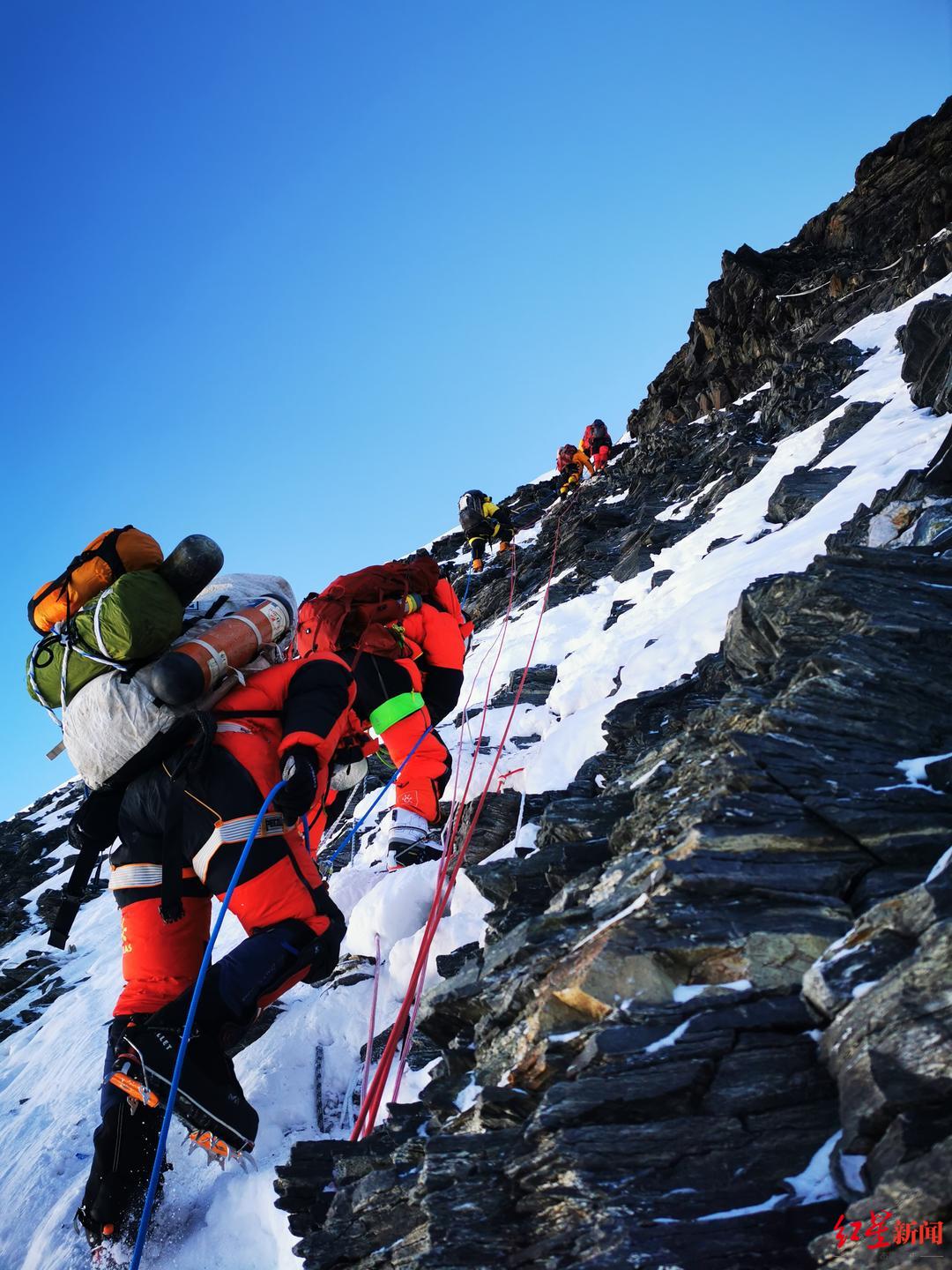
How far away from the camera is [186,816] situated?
12.9ft

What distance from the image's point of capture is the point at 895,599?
11.7ft

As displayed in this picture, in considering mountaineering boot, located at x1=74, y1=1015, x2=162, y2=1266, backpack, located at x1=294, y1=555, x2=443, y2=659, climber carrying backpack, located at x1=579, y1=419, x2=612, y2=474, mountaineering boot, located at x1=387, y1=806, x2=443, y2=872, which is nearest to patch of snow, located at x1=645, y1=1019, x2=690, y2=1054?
mountaineering boot, located at x1=74, y1=1015, x2=162, y2=1266

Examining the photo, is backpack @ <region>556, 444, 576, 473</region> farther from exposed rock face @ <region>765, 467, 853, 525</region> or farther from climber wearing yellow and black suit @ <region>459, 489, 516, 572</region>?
exposed rock face @ <region>765, 467, 853, 525</region>

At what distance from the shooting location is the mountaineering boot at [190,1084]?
3.19 meters

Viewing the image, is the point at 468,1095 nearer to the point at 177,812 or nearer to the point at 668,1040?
the point at 668,1040

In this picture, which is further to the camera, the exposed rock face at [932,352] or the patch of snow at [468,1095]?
the exposed rock face at [932,352]

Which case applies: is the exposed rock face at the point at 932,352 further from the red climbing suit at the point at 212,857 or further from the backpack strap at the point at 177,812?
the backpack strap at the point at 177,812

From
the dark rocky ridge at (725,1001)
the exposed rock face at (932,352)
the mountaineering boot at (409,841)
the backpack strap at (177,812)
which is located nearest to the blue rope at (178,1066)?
the backpack strap at (177,812)

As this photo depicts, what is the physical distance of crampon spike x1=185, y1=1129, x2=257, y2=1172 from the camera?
328 centimetres

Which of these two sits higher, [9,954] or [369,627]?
[369,627]

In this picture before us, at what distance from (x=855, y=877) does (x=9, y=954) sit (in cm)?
1391

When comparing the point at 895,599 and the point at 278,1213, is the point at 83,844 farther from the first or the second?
the point at 895,599

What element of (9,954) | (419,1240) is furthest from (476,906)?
(9,954)

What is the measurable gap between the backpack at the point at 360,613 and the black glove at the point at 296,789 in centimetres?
227
